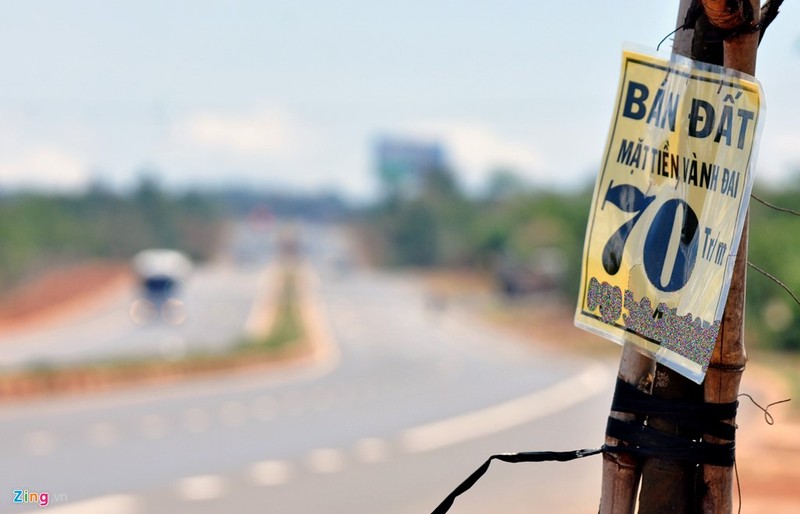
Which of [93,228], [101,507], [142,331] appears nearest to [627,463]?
[101,507]

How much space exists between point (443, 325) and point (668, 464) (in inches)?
2168

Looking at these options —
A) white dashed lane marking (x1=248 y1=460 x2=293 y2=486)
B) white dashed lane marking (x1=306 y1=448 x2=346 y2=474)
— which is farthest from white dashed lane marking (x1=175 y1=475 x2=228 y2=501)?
white dashed lane marking (x1=306 y1=448 x2=346 y2=474)

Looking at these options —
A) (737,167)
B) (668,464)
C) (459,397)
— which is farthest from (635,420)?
(459,397)

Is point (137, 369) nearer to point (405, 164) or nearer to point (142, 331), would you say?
point (142, 331)

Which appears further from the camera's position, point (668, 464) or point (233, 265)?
point (233, 265)

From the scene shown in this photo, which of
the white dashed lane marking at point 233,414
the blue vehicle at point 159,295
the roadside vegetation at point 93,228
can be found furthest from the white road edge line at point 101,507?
the roadside vegetation at point 93,228

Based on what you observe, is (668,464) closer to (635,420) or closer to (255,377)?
(635,420)

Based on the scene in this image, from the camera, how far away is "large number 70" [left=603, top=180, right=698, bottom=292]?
13.5ft

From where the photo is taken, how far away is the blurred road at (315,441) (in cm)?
1332

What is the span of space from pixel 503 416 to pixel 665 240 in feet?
66.5

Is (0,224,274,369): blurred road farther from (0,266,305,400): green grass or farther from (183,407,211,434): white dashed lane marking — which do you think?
A: (183,407,211,434): white dashed lane marking

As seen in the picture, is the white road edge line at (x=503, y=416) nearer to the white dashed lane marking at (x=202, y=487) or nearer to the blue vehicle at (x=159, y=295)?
the white dashed lane marking at (x=202, y=487)

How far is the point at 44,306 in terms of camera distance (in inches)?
2504

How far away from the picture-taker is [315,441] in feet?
61.5
